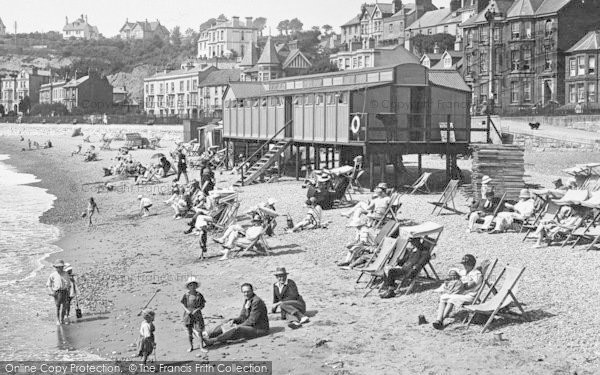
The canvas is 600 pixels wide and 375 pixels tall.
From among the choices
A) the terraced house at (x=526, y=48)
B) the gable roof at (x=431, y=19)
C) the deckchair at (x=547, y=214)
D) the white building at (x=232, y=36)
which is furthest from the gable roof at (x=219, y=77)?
the deckchair at (x=547, y=214)

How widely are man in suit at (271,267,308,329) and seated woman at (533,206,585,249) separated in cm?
569

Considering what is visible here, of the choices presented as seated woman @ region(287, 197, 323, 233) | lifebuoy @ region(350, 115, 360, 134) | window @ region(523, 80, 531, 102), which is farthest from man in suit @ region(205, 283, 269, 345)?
window @ region(523, 80, 531, 102)

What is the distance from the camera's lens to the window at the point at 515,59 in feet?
229

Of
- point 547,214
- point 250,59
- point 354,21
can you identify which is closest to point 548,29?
point 250,59

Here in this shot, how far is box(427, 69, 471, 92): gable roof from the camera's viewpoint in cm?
3123

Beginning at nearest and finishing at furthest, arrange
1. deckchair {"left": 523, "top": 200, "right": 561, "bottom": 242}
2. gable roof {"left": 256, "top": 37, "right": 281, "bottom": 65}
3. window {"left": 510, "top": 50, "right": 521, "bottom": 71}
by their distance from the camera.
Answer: deckchair {"left": 523, "top": 200, "right": 561, "bottom": 242} < window {"left": 510, "top": 50, "right": 521, "bottom": 71} < gable roof {"left": 256, "top": 37, "right": 281, "bottom": 65}

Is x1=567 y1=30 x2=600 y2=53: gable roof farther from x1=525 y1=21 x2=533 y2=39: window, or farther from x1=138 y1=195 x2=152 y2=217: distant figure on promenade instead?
x1=138 y1=195 x2=152 y2=217: distant figure on promenade

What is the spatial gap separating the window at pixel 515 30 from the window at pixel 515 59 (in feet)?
4.27

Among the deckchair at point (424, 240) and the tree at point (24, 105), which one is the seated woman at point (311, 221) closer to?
the deckchair at point (424, 240)

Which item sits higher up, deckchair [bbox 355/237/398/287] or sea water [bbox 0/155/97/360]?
deckchair [bbox 355/237/398/287]

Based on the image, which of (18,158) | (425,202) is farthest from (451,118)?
(18,158)

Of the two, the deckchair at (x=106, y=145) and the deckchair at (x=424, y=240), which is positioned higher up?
the deckchair at (x=106, y=145)

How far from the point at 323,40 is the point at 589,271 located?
163226 millimetres

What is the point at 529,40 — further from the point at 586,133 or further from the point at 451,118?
the point at 451,118
